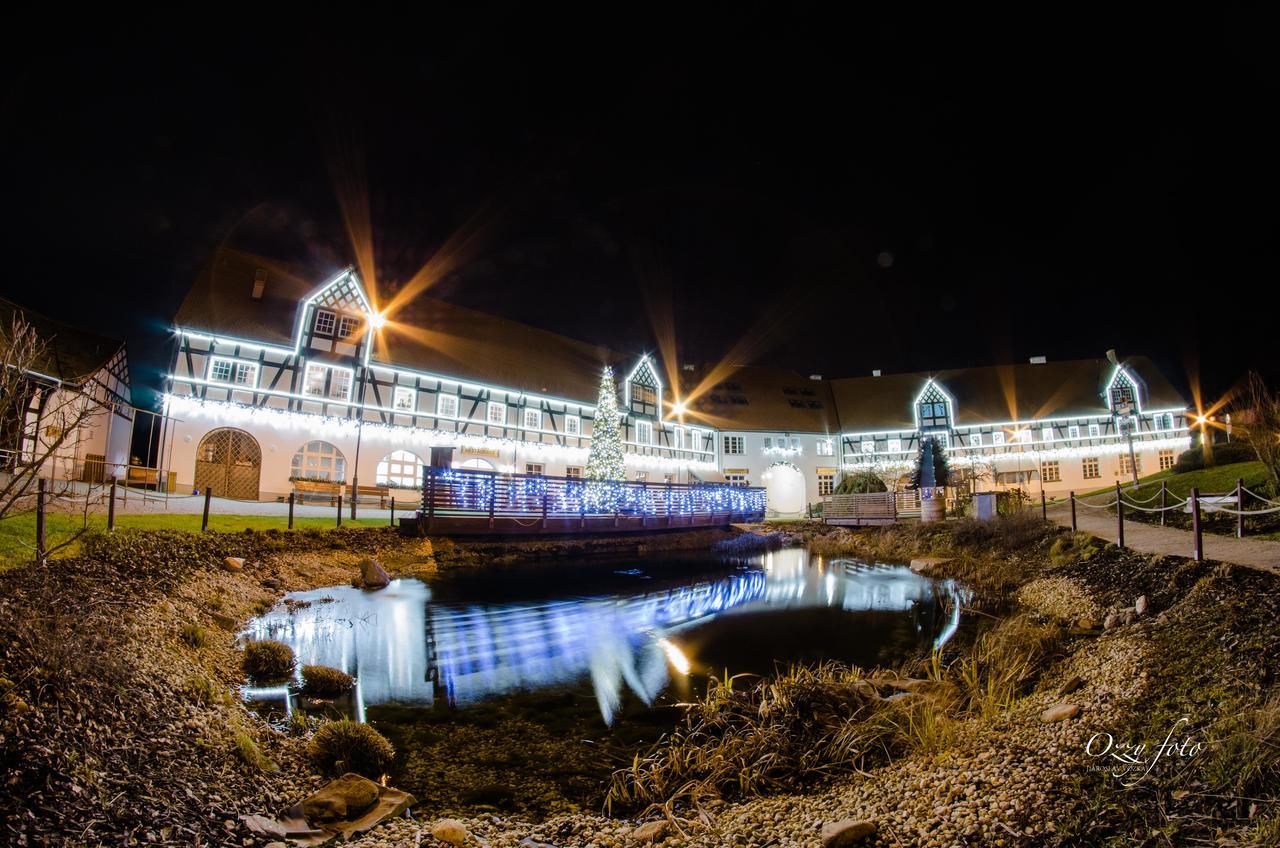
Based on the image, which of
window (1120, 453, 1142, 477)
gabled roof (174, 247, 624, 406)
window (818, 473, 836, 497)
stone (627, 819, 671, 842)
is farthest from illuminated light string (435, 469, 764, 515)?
window (1120, 453, 1142, 477)

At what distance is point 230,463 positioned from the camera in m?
20.8

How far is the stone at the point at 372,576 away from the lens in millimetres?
12311

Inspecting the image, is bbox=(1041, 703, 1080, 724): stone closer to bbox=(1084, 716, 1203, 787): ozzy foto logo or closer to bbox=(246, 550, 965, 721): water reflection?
bbox=(1084, 716, 1203, 787): ozzy foto logo

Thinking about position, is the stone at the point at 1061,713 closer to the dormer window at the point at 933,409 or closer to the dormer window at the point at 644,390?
the dormer window at the point at 644,390

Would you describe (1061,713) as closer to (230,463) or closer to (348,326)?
(230,463)

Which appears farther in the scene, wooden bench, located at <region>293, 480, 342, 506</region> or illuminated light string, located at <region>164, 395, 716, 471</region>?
wooden bench, located at <region>293, 480, 342, 506</region>

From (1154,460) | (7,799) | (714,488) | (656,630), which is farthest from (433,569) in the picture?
(1154,460)

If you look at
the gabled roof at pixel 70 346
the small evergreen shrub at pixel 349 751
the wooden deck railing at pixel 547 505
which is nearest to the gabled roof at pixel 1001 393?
the wooden deck railing at pixel 547 505

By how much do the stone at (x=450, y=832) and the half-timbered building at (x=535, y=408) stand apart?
47.8 feet

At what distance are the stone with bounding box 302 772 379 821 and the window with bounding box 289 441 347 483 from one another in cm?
1986

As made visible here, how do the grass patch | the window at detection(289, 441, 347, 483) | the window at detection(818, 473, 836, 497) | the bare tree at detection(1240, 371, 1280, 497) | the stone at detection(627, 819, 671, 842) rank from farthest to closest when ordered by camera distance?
the window at detection(818, 473, 836, 497)
the window at detection(289, 441, 347, 483)
the bare tree at detection(1240, 371, 1280, 497)
the grass patch
the stone at detection(627, 819, 671, 842)

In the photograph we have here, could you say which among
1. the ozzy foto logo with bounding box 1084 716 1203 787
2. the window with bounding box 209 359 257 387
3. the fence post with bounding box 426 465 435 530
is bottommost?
the ozzy foto logo with bounding box 1084 716 1203 787

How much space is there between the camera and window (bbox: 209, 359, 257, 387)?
68.9 feet

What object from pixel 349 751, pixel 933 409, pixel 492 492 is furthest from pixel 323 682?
pixel 933 409
